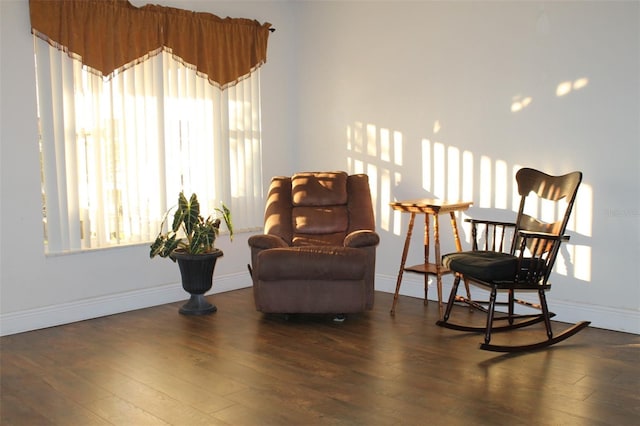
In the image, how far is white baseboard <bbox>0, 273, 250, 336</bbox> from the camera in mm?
3857

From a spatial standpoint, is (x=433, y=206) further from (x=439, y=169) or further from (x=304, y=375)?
(x=304, y=375)

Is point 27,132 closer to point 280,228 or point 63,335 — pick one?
point 63,335

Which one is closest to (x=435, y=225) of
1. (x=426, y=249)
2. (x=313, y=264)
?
(x=426, y=249)

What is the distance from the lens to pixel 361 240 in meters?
4.00

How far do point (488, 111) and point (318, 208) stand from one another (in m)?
1.41

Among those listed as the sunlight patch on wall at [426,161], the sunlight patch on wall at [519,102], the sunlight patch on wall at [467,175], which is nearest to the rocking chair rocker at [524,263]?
the sunlight patch on wall at [467,175]

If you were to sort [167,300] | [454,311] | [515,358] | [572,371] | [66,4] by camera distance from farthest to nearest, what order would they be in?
[167,300]
[454,311]
[66,4]
[515,358]
[572,371]

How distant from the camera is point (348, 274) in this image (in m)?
3.86

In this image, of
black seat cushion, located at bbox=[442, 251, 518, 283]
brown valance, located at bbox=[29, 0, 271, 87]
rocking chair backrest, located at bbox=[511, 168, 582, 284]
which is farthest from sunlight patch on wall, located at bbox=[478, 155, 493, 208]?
brown valance, located at bbox=[29, 0, 271, 87]

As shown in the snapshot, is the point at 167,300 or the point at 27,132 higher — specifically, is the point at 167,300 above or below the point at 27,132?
below

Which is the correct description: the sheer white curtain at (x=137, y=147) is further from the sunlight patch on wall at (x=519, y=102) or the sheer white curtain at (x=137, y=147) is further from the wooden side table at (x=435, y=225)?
the sunlight patch on wall at (x=519, y=102)

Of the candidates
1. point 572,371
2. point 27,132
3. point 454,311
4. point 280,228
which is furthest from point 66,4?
point 572,371

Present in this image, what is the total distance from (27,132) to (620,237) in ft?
12.4

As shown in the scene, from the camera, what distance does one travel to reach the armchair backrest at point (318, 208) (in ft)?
14.6
